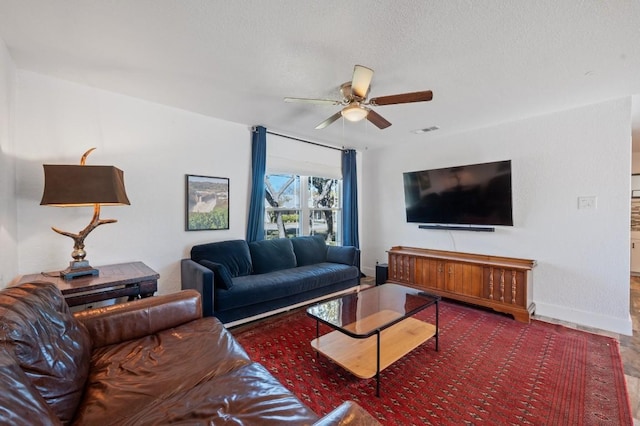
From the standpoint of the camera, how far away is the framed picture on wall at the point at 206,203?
323cm

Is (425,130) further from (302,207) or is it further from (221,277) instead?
(221,277)

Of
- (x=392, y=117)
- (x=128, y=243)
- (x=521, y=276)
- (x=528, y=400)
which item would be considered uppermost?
(x=392, y=117)

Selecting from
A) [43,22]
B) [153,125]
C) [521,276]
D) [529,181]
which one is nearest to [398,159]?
[529,181]

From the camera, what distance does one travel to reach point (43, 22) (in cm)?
171

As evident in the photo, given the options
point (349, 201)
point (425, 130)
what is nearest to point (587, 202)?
point (425, 130)

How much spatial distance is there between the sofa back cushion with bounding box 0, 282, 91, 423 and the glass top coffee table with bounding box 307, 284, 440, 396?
1.40 meters

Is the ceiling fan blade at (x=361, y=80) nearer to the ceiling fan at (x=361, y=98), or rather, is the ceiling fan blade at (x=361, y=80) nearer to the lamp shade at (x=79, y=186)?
the ceiling fan at (x=361, y=98)

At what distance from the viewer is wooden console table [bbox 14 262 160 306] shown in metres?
1.95

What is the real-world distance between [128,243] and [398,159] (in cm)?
399

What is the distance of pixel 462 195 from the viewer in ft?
12.4

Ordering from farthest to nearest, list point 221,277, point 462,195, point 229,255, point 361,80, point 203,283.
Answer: point 462,195 → point 229,255 → point 221,277 → point 203,283 → point 361,80

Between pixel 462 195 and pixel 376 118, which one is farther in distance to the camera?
pixel 462 195

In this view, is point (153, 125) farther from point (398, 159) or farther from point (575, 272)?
point (575, 272)

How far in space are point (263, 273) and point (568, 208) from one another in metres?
3.62
